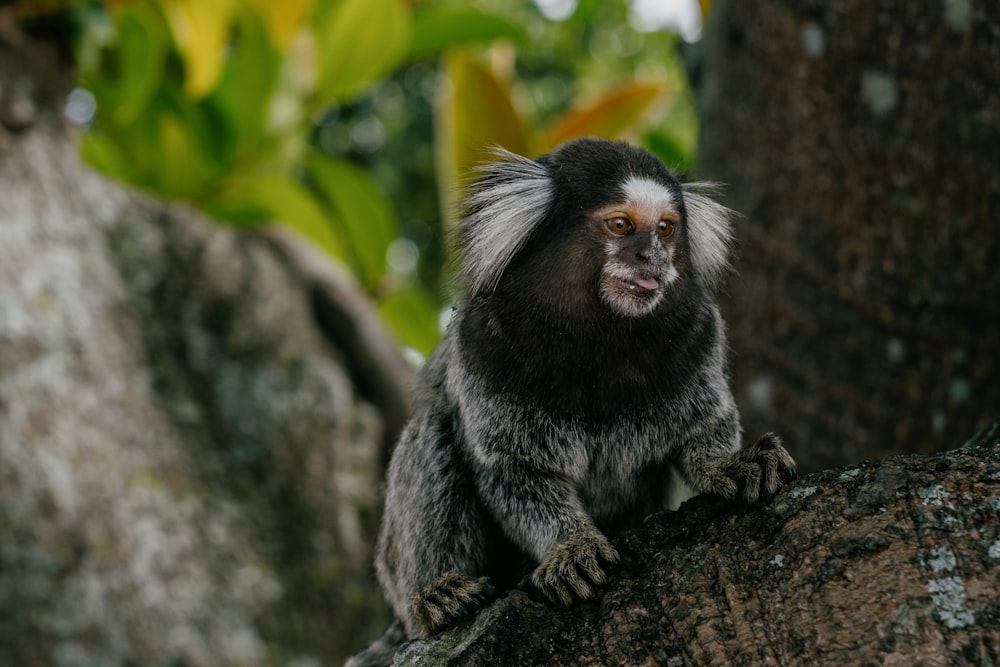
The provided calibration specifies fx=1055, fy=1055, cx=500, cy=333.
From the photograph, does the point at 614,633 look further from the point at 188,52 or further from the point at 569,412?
the point at 188,52

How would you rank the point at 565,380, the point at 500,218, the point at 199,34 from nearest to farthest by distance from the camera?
the point at 565,380 < the point at 500,218 < the point at 199,34

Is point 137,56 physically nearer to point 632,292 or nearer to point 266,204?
point 266,204

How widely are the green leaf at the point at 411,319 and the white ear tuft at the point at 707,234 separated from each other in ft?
9.37

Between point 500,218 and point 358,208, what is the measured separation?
3120mm

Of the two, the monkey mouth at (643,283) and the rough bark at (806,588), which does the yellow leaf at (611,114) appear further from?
the rough bark at (806,588)

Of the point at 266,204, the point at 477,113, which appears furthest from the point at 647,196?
the point at 266,204

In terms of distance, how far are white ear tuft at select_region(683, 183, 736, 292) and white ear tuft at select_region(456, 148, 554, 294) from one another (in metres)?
0.40

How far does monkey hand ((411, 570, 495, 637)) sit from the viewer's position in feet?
7.49

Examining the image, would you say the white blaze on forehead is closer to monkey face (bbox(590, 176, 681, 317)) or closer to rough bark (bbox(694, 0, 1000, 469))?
monkey face (bbox(590, 176, 681, 317))

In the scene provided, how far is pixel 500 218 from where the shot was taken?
259 centimetres

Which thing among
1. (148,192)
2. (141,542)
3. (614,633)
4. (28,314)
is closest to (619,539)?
(614,633)

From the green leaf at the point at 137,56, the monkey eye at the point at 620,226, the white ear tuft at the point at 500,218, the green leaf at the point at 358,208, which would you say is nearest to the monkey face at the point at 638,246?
the monkey eye at the point at 620,226

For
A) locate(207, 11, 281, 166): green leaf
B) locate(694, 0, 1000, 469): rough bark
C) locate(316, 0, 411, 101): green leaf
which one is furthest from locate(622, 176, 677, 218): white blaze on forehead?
locate(207, 11, 281, 166): green leaf

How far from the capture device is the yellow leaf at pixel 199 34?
461 cm
